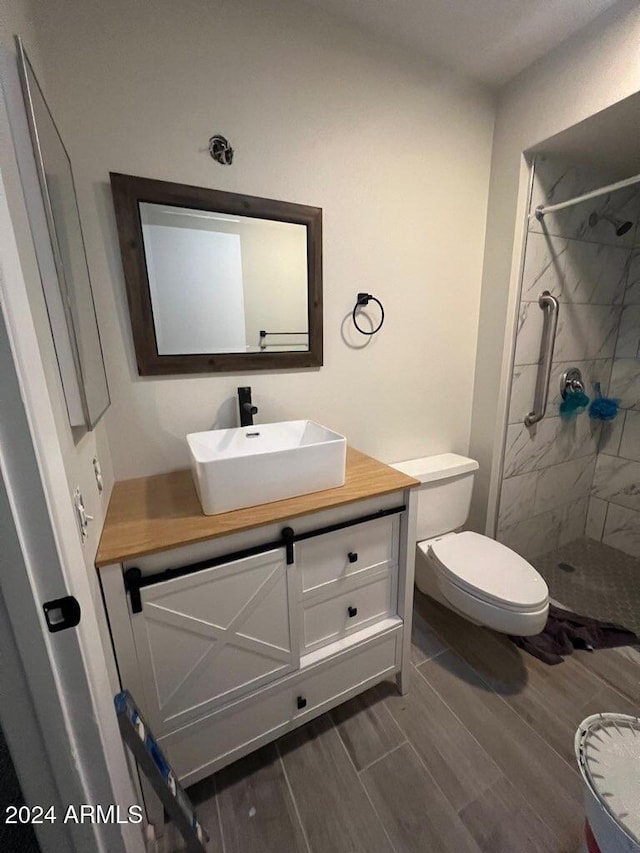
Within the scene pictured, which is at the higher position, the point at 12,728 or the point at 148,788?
the point at 12,728

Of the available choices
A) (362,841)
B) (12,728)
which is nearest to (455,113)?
(12,728)

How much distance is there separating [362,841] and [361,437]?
4.33 ft

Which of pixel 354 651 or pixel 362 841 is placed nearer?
pixel 362 841

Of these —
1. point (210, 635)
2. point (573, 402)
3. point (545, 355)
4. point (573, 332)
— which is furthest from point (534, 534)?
point (210, 635)

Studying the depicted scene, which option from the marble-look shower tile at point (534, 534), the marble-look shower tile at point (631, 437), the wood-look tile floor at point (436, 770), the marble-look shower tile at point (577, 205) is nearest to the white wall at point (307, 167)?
the marble-look shower tile at point (577, 205)

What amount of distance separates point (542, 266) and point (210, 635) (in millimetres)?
2116

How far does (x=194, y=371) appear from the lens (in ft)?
4.05

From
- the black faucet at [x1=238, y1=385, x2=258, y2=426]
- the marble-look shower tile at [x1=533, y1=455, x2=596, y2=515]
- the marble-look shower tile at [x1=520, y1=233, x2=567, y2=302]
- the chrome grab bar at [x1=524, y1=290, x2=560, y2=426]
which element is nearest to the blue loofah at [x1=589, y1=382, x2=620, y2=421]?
the marble-look shower tile at [x1=533, y1=455, x2=596, y2=515]

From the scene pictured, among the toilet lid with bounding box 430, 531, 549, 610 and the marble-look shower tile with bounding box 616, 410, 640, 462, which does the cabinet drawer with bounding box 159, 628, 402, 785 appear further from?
the marble-look shower tile with bounding box 616, 410, 640, 462

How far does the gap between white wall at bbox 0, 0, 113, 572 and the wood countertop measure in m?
0.06

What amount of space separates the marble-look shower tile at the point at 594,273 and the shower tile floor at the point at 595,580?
1.59 m

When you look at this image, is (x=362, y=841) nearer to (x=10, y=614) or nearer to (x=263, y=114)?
(x=10, y=614)

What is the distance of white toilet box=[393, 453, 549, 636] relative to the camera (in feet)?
4.05

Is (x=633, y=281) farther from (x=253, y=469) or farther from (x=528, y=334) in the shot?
(x=253, y=469)
